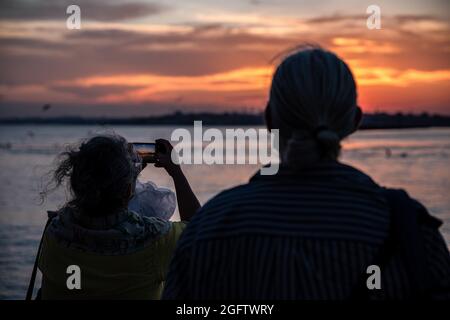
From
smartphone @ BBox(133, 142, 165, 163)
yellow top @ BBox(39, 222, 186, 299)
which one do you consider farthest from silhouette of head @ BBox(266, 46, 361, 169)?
smartphone @ BBox(133, 142, 165, 163)

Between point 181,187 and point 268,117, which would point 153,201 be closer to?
point 181,187

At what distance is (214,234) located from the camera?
5.68 ft

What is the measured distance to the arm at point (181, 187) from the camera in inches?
116

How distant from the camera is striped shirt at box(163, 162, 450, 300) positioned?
1657 millimetres

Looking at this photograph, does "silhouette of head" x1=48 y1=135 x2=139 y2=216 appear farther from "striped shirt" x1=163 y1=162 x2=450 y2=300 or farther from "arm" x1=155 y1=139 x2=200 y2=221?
"striped shirt" x1=163 y1=162 x2=450 y2=300

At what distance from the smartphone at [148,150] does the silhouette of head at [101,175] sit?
31cm

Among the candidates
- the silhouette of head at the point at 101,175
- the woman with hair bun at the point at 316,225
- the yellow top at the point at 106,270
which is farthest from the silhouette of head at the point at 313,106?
the yellow top at the point at 106,270

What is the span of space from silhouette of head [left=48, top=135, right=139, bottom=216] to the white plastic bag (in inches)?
16.5

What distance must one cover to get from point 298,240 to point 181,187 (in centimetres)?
133

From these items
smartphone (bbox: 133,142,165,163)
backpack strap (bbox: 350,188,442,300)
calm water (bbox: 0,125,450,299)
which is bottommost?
backpack strap (bbox: 350,188,442,300)

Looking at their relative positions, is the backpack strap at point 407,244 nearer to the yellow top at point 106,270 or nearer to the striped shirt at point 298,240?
the striped shirt at point 298,240

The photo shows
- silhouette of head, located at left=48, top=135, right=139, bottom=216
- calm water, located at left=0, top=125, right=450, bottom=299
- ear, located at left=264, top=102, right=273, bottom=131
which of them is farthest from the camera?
calm water, located at left=0, top=125, right=450, bottom=299

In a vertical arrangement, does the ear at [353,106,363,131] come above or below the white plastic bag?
below

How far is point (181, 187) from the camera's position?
9.68 ft
